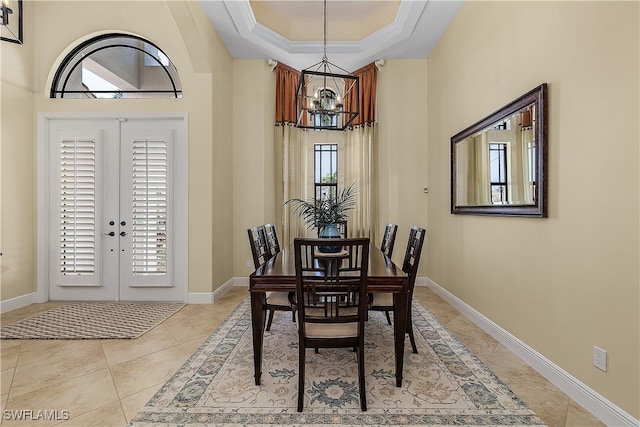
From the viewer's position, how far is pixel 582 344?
1.90 m

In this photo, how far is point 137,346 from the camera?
106 inches

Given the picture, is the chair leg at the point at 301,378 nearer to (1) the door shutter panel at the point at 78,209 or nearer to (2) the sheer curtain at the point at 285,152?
(2) the sheer curtain at the point at 285,152

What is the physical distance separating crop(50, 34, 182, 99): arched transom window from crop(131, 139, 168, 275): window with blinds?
2.43 feet

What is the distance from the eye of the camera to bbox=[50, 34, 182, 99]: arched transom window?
13.1 feet

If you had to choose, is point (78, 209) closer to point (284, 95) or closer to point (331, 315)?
point (284, 95)

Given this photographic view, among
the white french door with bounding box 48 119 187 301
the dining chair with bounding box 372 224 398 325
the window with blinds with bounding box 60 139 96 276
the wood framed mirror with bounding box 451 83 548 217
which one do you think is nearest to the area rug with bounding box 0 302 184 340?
the white french door with bounding box 48 119 187 301

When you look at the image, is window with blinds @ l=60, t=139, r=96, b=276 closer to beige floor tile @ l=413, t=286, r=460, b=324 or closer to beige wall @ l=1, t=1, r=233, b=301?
beige wall @ l=1, t=1, r=233, b=301

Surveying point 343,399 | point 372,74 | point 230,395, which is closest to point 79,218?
point 230,395

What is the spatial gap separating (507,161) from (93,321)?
436 centimetres

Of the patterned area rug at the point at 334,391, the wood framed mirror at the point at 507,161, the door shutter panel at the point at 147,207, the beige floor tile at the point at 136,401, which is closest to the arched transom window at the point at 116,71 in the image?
the door shutter panel at the point at 147,207

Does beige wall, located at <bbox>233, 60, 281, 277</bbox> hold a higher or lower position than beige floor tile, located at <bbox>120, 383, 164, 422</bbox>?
higher

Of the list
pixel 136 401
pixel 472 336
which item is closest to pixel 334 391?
pixel 136 401

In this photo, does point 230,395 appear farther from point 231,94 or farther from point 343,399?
point 231,94

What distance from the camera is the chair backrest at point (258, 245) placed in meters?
2.47
